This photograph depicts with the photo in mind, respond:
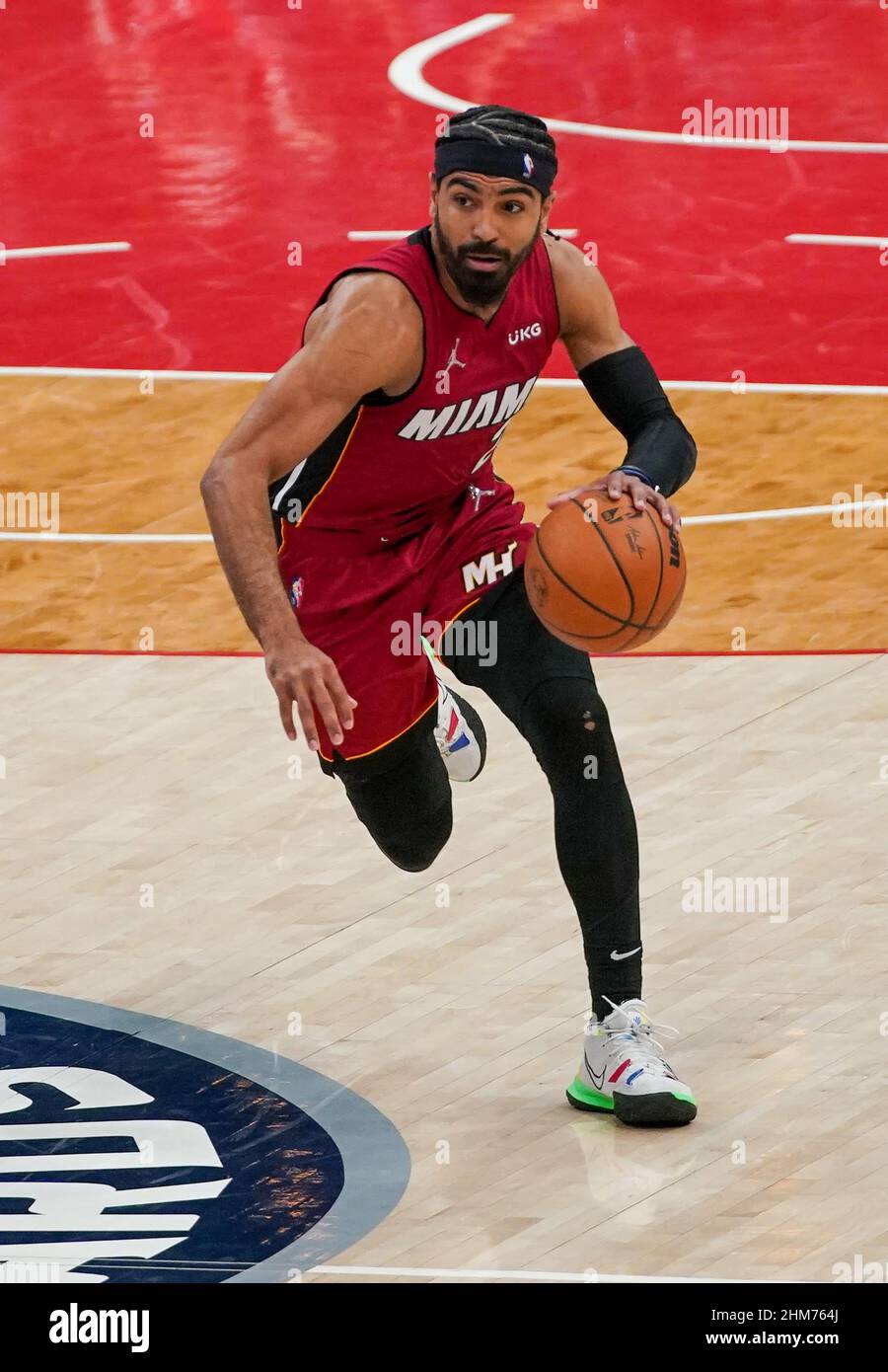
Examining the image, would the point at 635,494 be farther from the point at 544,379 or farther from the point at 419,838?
the point at 544,379

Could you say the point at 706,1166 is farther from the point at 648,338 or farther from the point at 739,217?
the point at 739,217

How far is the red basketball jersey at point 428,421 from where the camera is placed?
18.6 ft

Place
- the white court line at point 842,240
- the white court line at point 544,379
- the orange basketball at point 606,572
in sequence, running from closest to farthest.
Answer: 1. the orange basketball at point 606,572
2. the white court line at point 544,379
3. the white court line at point 842,240

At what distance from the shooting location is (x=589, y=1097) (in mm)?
5816

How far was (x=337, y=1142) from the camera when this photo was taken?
5625 millimetres

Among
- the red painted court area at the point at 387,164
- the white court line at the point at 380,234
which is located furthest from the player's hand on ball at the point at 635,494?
the white court line at the point at 380,234

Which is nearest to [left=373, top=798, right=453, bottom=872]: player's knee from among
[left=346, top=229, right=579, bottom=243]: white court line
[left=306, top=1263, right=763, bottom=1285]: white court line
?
[left=306, top=1263, right=763, bottom=1285]: white court line

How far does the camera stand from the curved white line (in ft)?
43.2

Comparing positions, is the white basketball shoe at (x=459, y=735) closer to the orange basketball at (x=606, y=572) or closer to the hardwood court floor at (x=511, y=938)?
the hardwood court floor at (x=511, y=938)

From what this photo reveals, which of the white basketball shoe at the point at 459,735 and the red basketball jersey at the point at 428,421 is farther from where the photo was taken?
the white basketball shoe at the point at 459,735

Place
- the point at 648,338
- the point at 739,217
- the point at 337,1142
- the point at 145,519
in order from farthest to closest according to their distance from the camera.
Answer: the point at 739,217
the point at 648,338
the point at 145,519
the point at 337,1142

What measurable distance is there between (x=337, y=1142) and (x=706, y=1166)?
841 mm

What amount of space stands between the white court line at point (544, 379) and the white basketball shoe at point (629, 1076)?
5.28 meters
